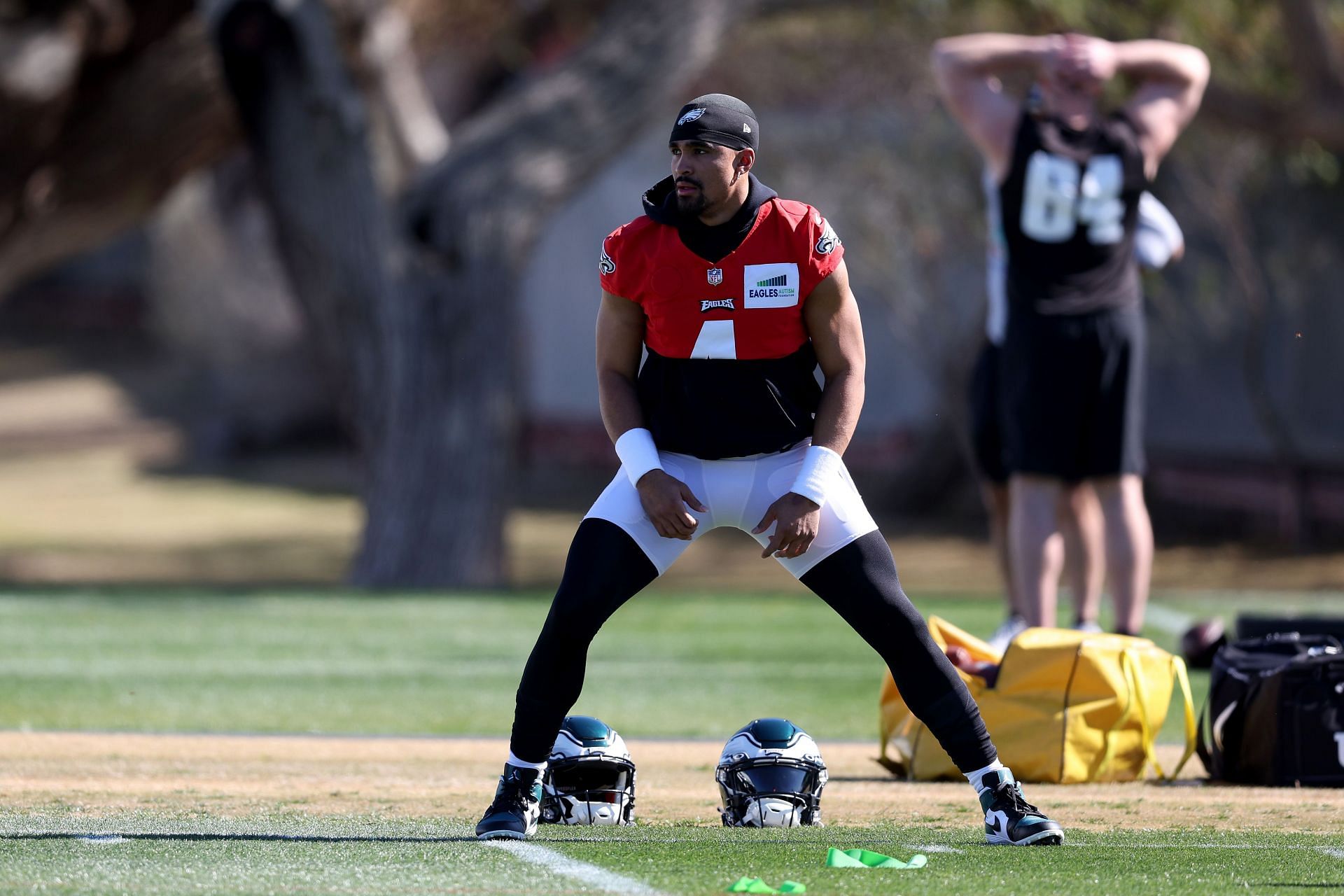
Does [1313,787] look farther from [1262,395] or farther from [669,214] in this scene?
[1262,395]

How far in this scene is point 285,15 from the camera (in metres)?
16.7

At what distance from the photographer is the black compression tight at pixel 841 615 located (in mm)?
5379

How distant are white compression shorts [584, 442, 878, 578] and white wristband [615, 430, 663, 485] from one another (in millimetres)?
57

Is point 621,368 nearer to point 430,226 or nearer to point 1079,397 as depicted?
point 1079,397

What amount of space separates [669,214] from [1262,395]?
16967 mm

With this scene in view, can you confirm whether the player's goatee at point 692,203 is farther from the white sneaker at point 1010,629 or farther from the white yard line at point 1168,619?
the white yard line at point 1168,619

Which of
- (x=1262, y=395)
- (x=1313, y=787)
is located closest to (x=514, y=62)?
(x=1262, y=395)

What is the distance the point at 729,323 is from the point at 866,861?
146 centimetres

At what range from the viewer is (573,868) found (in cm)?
499

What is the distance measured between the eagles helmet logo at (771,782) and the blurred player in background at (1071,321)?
318 cm

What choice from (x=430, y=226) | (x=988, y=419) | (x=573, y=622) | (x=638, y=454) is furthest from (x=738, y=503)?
(x=430, y=226)

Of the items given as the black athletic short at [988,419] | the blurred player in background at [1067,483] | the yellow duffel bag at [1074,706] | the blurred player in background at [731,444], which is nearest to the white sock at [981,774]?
the blurred player in background at [731,444]

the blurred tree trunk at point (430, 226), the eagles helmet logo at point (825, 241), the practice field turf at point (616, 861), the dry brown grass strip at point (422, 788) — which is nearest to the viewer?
the practice field turf at point (616, 861)

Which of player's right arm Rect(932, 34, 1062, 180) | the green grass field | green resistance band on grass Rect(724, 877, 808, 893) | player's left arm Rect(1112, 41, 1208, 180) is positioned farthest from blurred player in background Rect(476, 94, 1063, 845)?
player's left arm Rect(1112, 41, 1208, 180)
